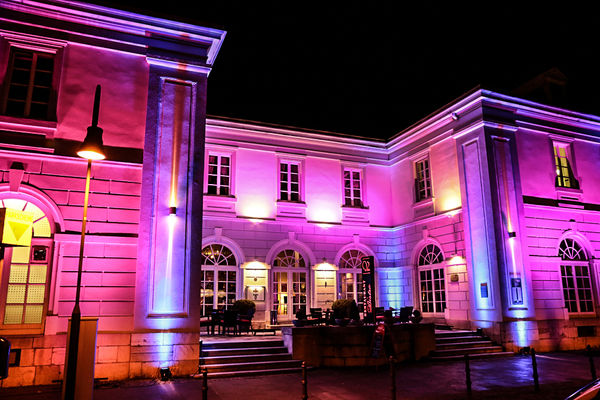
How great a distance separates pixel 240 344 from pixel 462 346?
23.3 ft

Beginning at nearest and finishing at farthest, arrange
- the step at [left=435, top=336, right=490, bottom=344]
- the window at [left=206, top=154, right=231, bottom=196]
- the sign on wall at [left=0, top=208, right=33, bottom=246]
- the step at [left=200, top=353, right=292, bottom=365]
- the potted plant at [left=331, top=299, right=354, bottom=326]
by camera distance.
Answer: the sign on wall at [left=0, top=208, right=33, bottom=246] < the step at [left=200, top=353, right=292, bottom=365] < the step at [left=435, top=336, right=490, bottom=344] < the potted plant at [left=331, top=299, right=354, bottom=326] < the window at [left=206, top=154, right=231, bottom=196]

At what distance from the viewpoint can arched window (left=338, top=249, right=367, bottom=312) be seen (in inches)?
758

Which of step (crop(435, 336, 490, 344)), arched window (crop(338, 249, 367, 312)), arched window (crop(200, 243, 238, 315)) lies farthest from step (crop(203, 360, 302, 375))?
arched window (crop(338, 249, 367, 312))

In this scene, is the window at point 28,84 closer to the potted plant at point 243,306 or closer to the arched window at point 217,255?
the arched window at point 217,255

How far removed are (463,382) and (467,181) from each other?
8.44m

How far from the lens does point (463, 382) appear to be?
1012 cm

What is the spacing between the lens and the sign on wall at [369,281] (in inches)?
488

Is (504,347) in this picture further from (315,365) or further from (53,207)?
(53,207)

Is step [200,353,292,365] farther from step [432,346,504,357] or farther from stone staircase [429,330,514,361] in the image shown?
step [432,346,504,357]

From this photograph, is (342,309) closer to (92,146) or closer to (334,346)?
(334,346)

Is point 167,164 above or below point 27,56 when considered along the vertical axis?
below

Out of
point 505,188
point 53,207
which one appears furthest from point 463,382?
point 53,207

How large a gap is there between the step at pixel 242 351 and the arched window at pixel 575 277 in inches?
433

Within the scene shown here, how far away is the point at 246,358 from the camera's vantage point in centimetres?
1201
